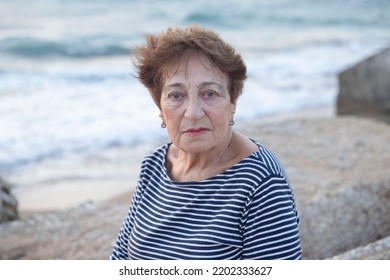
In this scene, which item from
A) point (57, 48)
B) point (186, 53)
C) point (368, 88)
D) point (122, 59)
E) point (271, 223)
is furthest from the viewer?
point (57, 48)

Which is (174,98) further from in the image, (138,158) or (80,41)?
(80,41)

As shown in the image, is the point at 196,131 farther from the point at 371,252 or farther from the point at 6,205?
the point at 6,205

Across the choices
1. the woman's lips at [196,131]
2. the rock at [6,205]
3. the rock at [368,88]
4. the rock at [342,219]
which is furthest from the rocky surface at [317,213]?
the rock at [368,88]

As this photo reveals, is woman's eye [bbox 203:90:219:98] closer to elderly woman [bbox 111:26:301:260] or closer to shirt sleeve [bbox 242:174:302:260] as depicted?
elderly woman [bbox 111:26:301:260]

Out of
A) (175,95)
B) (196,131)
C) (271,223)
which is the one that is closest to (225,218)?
(271,223)

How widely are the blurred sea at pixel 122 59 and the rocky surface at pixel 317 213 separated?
200 centimetres

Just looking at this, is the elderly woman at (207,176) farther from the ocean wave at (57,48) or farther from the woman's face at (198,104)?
the ocean wave at (57,48)

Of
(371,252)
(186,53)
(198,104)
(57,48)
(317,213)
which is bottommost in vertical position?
(371,252)

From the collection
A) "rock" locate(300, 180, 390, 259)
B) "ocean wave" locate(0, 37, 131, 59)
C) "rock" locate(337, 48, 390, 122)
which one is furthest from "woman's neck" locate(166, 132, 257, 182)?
"ocean wave" locate(0, 37, 131, 59)

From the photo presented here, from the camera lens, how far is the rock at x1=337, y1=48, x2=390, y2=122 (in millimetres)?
6588

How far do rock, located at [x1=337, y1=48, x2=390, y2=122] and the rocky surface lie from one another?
1374mm

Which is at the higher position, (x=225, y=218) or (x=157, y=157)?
(x=157, y=157)

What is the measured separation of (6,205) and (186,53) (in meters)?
2.75

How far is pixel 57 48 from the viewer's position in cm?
1445
